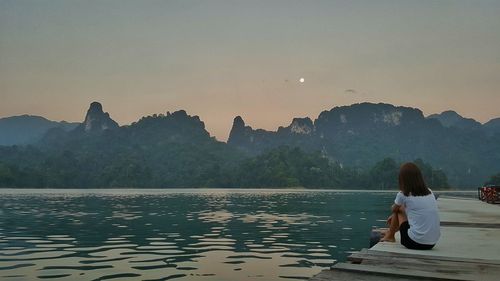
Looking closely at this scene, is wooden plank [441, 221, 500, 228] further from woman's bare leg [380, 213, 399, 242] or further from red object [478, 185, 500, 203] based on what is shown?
red object [478, 185, 500, 203]

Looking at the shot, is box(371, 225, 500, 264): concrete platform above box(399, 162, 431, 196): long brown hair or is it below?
below

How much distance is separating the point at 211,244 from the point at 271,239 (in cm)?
395

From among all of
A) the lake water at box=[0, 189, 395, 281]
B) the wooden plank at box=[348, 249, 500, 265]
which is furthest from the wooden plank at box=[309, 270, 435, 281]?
the lake water at box=[0, 189, 395, 281]

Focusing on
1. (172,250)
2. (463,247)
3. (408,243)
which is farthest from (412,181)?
(172,250)

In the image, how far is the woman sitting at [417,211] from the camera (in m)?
11.2

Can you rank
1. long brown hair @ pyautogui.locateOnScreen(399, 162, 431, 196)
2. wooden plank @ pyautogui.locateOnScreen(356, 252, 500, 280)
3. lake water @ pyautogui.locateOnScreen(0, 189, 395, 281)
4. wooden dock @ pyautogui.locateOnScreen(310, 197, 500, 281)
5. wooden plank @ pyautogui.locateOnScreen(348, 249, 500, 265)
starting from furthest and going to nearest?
1. lake water @ pyautogui.locateOnScreen(0, 189, 395, 281)
2. long brown hair @ pyautogui.locateOnScreen(399, 162, 431, 196)
3. wooden plank @ pyautogui.locateOnScreen(348, 249, 500, 265)
4. wooden plank @ pyautogui.locateOnScreen(356, 252, 500, 280)
5. wooden dock @ pyautogui.locateOnScreen(310, 197, 500, 281)

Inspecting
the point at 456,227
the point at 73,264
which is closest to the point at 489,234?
the point at 456,227

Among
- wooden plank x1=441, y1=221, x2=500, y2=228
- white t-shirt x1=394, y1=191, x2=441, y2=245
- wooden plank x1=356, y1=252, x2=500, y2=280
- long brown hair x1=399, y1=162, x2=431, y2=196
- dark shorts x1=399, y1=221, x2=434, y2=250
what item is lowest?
wooden plank x1=441, y1=221, x2=500, y2=228

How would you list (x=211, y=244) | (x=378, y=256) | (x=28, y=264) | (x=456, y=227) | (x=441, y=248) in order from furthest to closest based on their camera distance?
1. (x=211, y=244)
2. (x=456, y=227)
3. (x=28, y=264)
4. (x=441, y=248)
5. (x=378, y=256)

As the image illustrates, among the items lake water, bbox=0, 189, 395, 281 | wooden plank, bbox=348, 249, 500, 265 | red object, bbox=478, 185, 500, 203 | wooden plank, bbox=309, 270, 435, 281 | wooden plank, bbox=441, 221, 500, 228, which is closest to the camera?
wooden plank, bbox=309, 270, 435, 281

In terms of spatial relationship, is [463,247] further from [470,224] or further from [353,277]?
[470,224]

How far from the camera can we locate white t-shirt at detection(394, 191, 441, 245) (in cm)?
1123

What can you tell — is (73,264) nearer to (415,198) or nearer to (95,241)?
(95,241)

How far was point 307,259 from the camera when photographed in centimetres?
2030
